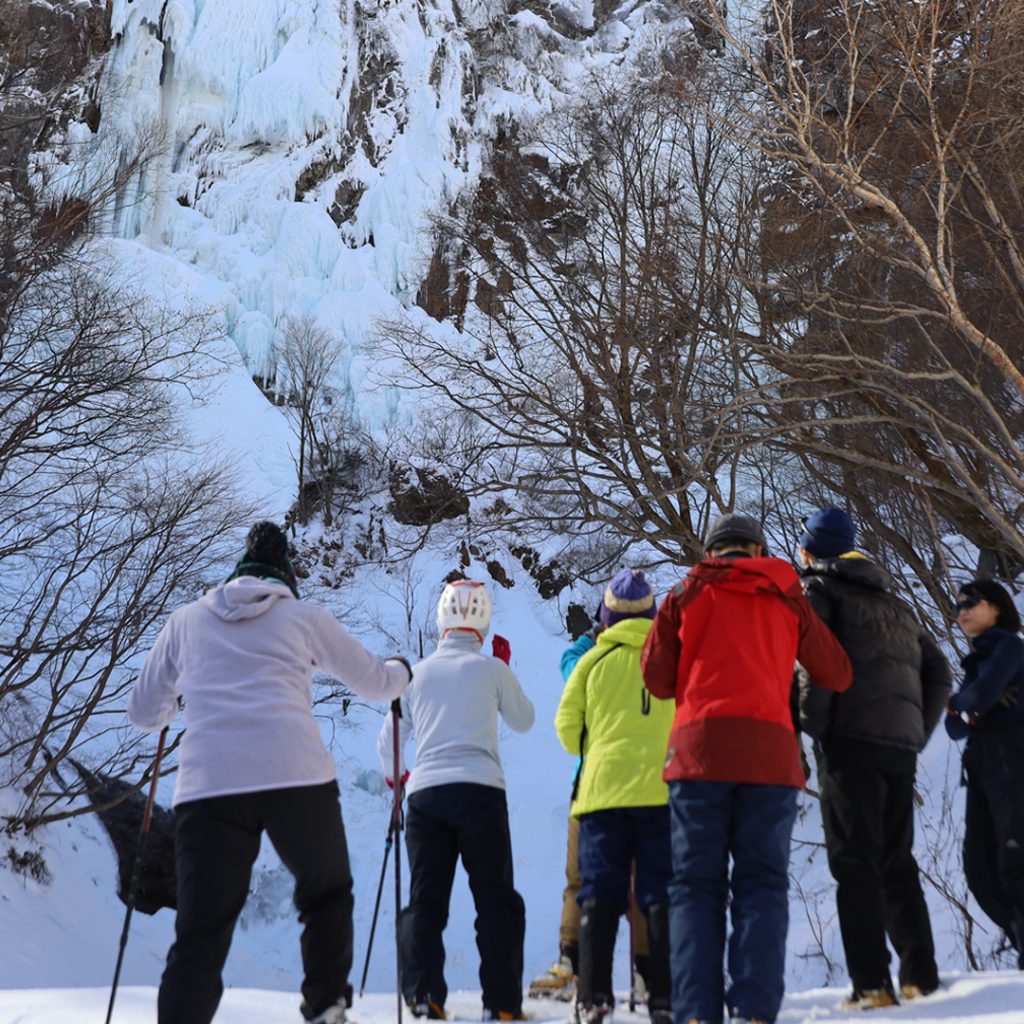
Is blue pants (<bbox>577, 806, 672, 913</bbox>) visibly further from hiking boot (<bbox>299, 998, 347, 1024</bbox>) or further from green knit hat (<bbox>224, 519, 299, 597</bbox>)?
green knit hat (<bbox>224, 519, 299, 597</bbox>)

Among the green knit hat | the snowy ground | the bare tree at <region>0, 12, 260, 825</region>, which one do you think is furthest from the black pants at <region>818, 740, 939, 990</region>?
the bare tree at <region>0, 12, 260, 825</region>

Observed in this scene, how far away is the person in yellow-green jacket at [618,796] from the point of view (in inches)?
155

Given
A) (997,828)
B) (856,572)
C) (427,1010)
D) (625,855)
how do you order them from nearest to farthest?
(625,855) < (856,572) < (997,828) < (427,1010)

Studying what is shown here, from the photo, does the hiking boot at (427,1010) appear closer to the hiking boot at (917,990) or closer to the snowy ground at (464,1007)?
the snowy ground at (464,1007)

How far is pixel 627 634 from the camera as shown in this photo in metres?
4.46

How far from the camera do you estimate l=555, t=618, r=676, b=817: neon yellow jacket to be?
13.6ft

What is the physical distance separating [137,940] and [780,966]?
12.0m

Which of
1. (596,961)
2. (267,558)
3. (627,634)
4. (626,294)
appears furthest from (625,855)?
(626,294)

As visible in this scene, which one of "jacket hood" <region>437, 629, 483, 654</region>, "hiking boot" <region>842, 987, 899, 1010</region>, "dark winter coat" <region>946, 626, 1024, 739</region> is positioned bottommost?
"hiking boot" <region>842, 987, 899, 1010</region>

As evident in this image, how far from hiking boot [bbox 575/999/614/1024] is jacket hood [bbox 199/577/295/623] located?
1752 mm

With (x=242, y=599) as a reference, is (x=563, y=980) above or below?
below

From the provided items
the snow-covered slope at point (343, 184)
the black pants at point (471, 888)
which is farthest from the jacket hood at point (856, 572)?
the snow-covered slope at point (343, 184)

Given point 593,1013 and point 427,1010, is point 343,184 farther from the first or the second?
point 593,1013

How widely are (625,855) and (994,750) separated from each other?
1.57 meters
